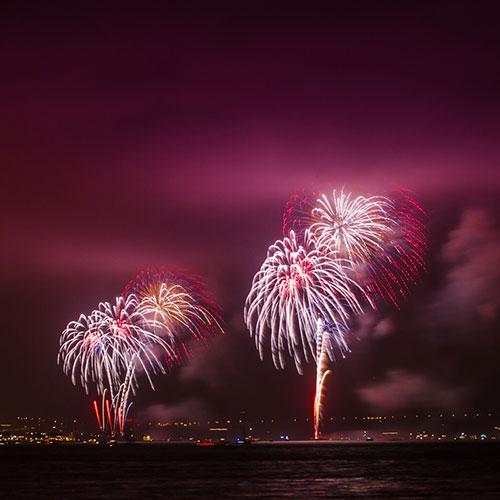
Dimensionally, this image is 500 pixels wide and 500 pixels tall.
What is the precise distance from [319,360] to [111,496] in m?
55.6

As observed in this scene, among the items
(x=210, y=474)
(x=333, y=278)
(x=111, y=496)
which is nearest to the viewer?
(x=111, y=496)

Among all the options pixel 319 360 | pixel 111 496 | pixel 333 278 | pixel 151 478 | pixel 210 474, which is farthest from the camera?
pixel 319 360

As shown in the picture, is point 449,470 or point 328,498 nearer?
point 328,498

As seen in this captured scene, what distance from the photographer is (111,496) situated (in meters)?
77.5

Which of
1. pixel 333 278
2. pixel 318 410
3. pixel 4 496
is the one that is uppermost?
pixel 333 278

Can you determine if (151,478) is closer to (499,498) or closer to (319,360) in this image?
(319,360)

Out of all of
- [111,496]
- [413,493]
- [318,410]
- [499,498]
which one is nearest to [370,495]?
[413,493]

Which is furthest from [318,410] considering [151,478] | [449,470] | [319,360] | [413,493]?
[413,493]

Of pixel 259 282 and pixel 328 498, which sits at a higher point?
pixel 259 282

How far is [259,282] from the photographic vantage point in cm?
9906

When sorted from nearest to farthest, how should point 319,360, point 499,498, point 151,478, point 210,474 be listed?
point 499,498, point 151,478, point 210,474, point 319,360

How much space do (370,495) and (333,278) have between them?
2560 cm

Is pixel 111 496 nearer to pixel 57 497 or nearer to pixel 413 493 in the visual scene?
pixel 57 497

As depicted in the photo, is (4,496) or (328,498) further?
(4,496)
